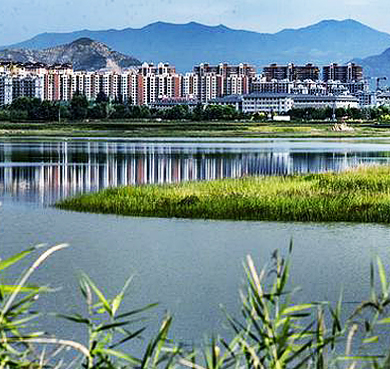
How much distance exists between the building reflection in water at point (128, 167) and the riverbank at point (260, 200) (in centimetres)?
304

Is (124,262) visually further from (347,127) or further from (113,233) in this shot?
(347,127)

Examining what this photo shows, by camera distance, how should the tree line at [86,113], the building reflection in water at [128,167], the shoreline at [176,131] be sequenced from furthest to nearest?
the tree line at [86,113]
the shoreline at [176,131]
the building reflection in water at [128,167]

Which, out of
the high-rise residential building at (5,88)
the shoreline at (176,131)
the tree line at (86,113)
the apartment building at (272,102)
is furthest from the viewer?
the high-rise residential building at (5,88)

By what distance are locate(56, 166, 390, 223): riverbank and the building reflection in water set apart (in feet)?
9.99

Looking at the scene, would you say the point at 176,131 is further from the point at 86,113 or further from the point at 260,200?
the point at 260,200

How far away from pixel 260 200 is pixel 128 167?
1861 centimetres

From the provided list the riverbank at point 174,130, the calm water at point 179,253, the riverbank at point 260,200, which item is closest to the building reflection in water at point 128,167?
the calm water at point 179,253

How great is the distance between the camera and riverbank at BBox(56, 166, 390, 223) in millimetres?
19828

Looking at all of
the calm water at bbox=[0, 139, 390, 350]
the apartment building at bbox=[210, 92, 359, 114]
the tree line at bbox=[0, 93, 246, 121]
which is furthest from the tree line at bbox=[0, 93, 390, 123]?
the calm water at bbox=[0, 139, 390, 350]

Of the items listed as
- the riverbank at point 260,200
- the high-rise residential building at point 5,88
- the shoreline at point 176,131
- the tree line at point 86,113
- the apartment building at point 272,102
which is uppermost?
the high-rise residential building at point 5,88

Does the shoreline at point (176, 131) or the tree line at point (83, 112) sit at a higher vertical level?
the tree line at point (83, 112)

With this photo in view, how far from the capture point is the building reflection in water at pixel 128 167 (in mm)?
29156

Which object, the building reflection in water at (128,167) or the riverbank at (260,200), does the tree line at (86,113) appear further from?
the riverbank at (260,200)

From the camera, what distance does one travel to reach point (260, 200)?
20797mm
